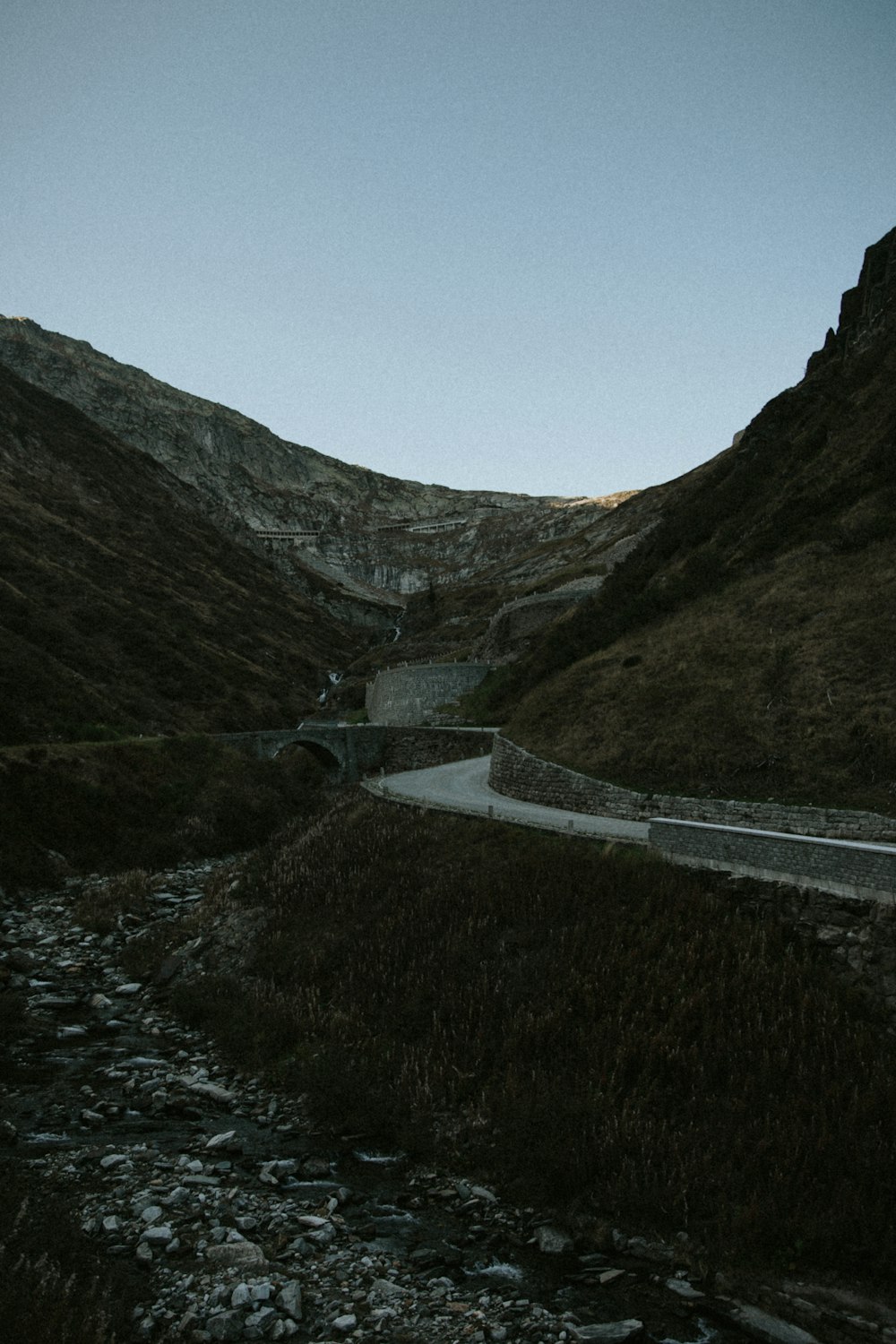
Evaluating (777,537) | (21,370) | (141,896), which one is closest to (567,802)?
(141,896)

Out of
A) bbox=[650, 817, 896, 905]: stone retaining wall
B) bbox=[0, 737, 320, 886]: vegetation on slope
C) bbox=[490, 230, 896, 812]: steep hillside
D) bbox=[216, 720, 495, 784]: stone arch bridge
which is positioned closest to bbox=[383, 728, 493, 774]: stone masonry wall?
bbox=[216, 720, 495, 784]: stone arch bridge

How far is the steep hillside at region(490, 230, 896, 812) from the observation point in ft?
76.5

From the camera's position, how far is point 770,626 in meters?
29.2

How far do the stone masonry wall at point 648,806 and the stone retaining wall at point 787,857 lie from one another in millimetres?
4397

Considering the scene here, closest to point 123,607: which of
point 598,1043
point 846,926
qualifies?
point 598,1043

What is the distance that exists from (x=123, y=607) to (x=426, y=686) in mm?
33975

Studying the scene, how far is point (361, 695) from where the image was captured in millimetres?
77312

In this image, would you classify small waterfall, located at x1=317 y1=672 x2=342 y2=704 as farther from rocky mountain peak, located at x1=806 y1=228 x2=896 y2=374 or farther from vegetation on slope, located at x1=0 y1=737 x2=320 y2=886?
rocky mountain peak, located at x1=806 y1=228 x2=896 y2=374

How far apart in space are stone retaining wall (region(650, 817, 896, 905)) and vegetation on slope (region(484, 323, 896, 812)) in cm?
577

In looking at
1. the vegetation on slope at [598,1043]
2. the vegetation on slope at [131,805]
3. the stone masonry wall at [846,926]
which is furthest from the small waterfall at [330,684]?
the stone masonry wall at [846,926]

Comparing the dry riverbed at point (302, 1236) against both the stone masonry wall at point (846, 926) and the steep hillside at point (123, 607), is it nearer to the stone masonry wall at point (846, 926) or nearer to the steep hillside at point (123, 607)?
the stone masonry wall at point (846, 926)

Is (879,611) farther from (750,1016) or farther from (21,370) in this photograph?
(21,370)

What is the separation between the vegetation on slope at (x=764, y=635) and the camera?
23.2 metres

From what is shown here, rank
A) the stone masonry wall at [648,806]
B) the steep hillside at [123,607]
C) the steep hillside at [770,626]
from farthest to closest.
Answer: the steep hillside at [123,607] → the steep hillside at [770,626] → the stone masonry wall at [648,806]
